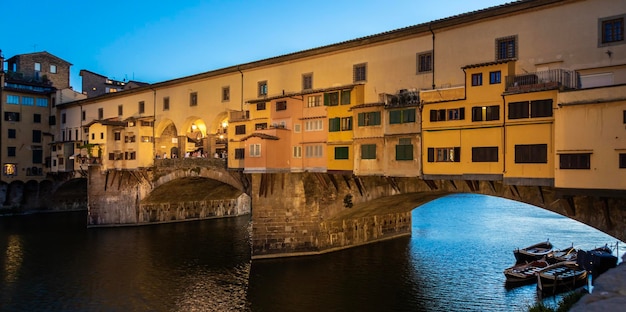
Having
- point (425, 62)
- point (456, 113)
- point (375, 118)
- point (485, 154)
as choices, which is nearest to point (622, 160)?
point (485, 154)

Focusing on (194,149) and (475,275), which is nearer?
(475,275)

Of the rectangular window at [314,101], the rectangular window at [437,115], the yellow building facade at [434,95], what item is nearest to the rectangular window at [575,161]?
the yellow building facade at [434,95]

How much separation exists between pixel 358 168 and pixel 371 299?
822 cm

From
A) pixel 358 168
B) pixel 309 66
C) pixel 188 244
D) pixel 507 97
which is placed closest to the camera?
pixel 507 97

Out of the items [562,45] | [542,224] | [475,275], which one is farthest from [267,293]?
[542,224]

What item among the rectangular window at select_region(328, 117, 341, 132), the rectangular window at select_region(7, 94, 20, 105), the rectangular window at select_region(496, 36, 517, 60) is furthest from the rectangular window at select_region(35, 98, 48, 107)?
the rectangular window at select_region(496, 36, 517, 60)

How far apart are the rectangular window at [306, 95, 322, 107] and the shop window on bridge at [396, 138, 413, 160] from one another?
297 inches

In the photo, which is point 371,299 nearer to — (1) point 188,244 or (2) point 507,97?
(2) point 507,97

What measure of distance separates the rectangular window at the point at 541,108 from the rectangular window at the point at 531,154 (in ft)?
→ 4.81

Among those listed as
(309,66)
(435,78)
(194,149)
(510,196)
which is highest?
(309,66)

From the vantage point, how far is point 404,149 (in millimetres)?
26547

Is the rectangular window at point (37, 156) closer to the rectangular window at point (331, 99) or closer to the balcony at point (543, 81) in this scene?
the rectangular window at point (331, 99)

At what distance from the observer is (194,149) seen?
1821 inches

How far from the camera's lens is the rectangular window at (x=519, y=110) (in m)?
21.6
